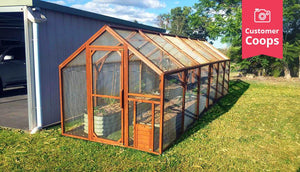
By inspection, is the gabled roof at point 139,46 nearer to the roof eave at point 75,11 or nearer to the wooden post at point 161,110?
the wooden post at point 161,110

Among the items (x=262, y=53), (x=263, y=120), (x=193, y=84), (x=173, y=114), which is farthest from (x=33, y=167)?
(x=262, y=53)

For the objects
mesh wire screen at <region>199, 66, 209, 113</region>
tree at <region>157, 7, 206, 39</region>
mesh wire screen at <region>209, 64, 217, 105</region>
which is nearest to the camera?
mesh wire screen at <region>199, 66, 209, 113</region>

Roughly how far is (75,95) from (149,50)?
2.22 m

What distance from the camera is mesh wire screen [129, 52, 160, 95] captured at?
558 cm

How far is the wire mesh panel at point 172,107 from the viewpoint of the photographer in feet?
18.6

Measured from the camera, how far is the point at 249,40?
63.6 feet

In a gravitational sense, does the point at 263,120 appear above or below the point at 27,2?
below

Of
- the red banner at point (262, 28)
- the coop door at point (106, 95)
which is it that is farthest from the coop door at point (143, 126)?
the red banner at point (262, 28)

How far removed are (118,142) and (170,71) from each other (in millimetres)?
2100

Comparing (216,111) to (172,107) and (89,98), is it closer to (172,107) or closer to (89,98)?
(172,107)

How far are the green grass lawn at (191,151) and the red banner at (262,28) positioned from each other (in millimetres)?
10793

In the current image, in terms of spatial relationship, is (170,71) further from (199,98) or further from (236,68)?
(236,68)


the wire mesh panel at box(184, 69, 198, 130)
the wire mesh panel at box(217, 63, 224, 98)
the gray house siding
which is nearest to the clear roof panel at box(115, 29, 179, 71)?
the wire mesh panel at box(184, 69, 198, 130)

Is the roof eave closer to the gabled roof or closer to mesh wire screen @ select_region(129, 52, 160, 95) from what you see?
the gabled roof
